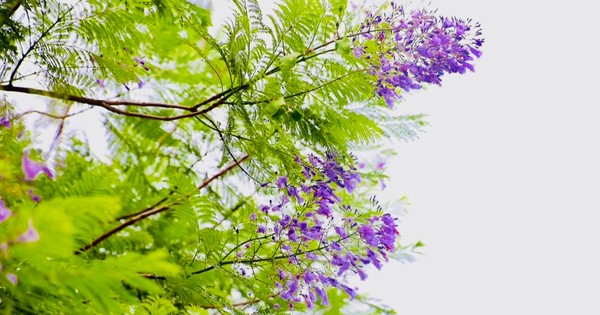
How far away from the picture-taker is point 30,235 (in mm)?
570

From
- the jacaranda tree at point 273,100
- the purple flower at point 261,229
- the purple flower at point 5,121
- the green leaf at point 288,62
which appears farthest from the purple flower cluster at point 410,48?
the purple flower at point 5,121

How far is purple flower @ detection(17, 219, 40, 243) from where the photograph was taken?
0.56 meters

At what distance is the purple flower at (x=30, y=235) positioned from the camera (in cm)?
56

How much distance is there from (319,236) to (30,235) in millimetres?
803

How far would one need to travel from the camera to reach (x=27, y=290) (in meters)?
0.90

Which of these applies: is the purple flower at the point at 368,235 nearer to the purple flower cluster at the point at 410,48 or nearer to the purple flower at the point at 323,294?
the purple flower at the point at 323,294

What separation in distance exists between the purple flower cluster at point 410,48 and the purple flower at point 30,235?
778 mm

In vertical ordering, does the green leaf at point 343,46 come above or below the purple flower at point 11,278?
above

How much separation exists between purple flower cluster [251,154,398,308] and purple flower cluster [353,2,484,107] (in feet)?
0.66

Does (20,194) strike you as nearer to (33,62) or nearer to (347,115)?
(33,62)

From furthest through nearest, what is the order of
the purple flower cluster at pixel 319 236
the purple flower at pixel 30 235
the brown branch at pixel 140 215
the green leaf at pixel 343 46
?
the brown branch at pixel 140 215, the purple flower cluster at pixel 319 236, the green leaf at pixel 343 46, the purple flower at pixel 30 235

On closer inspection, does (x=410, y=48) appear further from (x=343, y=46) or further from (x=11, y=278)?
(x=11, y=278)

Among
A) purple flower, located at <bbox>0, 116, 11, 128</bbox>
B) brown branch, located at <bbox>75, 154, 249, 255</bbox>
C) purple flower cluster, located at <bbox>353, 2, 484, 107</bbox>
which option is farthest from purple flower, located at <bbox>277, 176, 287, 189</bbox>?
purple flower, located at <bbox>0, 116, 11, 128</bbox>

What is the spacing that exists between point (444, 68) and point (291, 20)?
0.32 meters
